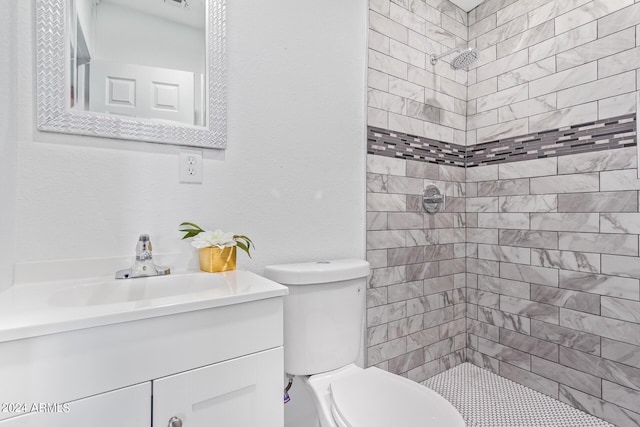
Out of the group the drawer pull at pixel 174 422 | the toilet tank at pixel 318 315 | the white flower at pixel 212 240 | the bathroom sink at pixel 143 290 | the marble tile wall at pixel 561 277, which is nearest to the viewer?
the drawer pull at pixel 174 422

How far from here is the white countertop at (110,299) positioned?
616 mm

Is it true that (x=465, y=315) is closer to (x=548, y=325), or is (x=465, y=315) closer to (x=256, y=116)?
(x=548, y=325)

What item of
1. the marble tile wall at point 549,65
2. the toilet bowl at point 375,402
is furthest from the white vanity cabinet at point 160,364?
the marble tile wall at point 549,65

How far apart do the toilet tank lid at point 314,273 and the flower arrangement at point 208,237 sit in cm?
14

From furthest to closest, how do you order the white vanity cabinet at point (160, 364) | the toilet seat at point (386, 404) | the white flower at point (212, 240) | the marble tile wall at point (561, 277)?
the marble tile wall at point (561, 277) → the white flower at point (212, 240) → the toilet seat at point (386, 404) → the white vanity cabinet at point (160, 364)

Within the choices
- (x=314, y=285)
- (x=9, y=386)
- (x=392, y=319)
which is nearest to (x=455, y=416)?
(x=314, y=285)

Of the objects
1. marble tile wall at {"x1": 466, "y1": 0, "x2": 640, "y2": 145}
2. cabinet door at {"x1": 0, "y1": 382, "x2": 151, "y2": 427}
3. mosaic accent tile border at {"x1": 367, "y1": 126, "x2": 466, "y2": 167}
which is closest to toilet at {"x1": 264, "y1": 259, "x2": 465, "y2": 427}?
cabinet door at {"x1": 0, "y1": 382, "x2": 151, "y2": 427}

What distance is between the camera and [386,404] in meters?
1.04

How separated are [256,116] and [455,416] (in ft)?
4.16

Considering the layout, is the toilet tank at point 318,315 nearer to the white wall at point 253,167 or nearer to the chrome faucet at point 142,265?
the white wall at point 253,167

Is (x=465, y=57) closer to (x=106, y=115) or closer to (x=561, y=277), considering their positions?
(x=561, y=277)

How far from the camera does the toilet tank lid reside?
3.84ft

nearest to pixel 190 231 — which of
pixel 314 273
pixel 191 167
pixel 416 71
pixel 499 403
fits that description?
pixel 191 167

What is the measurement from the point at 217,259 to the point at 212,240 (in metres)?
0.07
